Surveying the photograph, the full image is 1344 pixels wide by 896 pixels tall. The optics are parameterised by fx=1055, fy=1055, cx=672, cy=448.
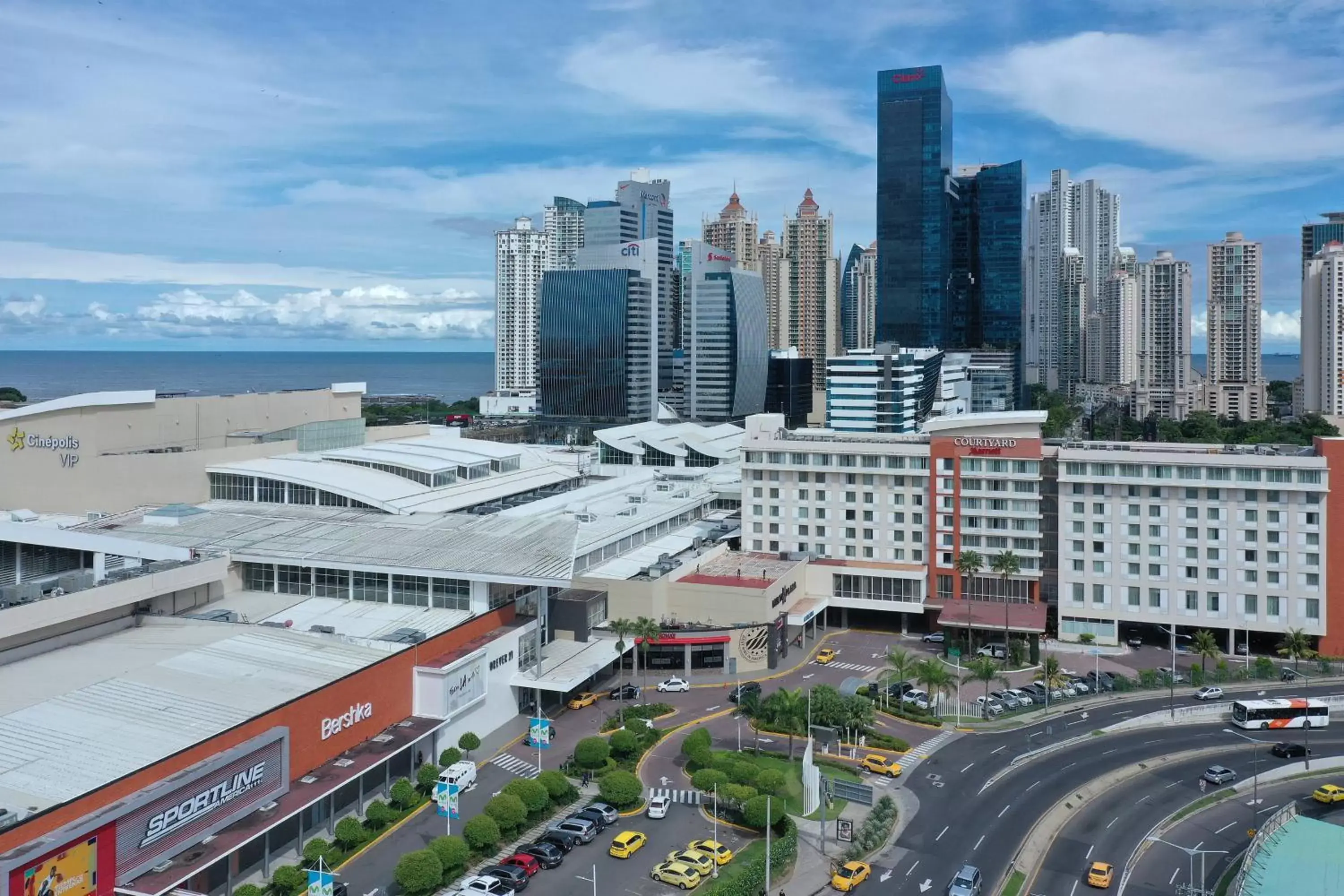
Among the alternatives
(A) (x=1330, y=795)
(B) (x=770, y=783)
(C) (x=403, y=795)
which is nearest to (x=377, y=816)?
(C) (x=403, y=795)

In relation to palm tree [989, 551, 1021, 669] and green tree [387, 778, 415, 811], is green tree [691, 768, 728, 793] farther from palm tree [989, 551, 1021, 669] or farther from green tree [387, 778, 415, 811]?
palm tree [989, 551, 1021, 669]

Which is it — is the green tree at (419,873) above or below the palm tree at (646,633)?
below

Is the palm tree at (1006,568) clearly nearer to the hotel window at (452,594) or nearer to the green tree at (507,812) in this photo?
the hotel window at (452,594)

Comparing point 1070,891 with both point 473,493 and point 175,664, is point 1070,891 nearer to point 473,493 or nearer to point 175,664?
point 175,664

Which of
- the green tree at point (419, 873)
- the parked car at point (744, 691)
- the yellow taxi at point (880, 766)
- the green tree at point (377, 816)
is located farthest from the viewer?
the parked car at point (744, 691)

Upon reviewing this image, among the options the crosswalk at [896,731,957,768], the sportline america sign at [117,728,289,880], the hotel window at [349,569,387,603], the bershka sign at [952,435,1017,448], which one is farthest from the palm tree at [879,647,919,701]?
the sportline america sign at [117,728,289,880]

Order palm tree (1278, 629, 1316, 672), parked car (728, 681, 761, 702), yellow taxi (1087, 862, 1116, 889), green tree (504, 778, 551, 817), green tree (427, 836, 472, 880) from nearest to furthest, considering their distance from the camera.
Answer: green tree (427, 836, 472, 880) → yellow taxi (1087, 862, 1116, 889) → green tree (504, 778, 551, 817) → parked car (728, 681, 761, 702) → palm tree (1278, 629, 1316, 672)

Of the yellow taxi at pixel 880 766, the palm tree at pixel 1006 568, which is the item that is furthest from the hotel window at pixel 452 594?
the palm tree at pixel 1006 568
